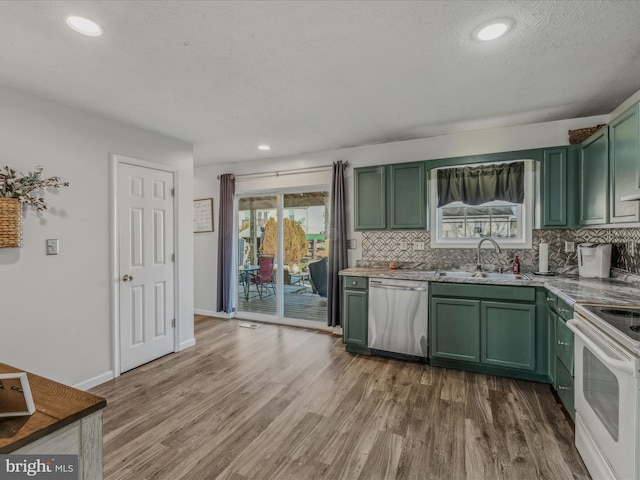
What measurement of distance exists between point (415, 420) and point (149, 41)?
306 centimetres

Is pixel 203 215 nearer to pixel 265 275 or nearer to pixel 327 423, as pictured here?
pixel 265 275

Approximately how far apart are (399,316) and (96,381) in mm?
2969

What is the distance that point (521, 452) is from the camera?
77.7 inches

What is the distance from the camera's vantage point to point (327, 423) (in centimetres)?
231

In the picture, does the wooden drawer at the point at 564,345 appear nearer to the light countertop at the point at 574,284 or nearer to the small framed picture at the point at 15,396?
the light countertop at the point at 574,284

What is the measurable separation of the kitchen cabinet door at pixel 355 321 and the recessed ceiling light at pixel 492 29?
2525 millimetres

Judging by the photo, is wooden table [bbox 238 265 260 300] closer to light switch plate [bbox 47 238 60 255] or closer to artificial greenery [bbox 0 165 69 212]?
light switch plate [bbox 47 238 60 255]

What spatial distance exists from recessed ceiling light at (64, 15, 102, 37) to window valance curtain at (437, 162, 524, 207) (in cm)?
338

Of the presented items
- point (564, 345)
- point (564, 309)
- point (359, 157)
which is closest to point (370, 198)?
point (359, 157)

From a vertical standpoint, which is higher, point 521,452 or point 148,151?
point 148,151

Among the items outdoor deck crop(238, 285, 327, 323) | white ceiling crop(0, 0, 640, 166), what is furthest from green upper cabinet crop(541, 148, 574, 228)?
outdoor deck crop(238, 285, 327, 323)

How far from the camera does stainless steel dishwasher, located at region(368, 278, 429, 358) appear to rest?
10.8 ft

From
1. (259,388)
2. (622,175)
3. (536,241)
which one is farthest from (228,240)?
(622,175)

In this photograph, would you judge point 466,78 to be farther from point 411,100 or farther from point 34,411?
point 34,411
